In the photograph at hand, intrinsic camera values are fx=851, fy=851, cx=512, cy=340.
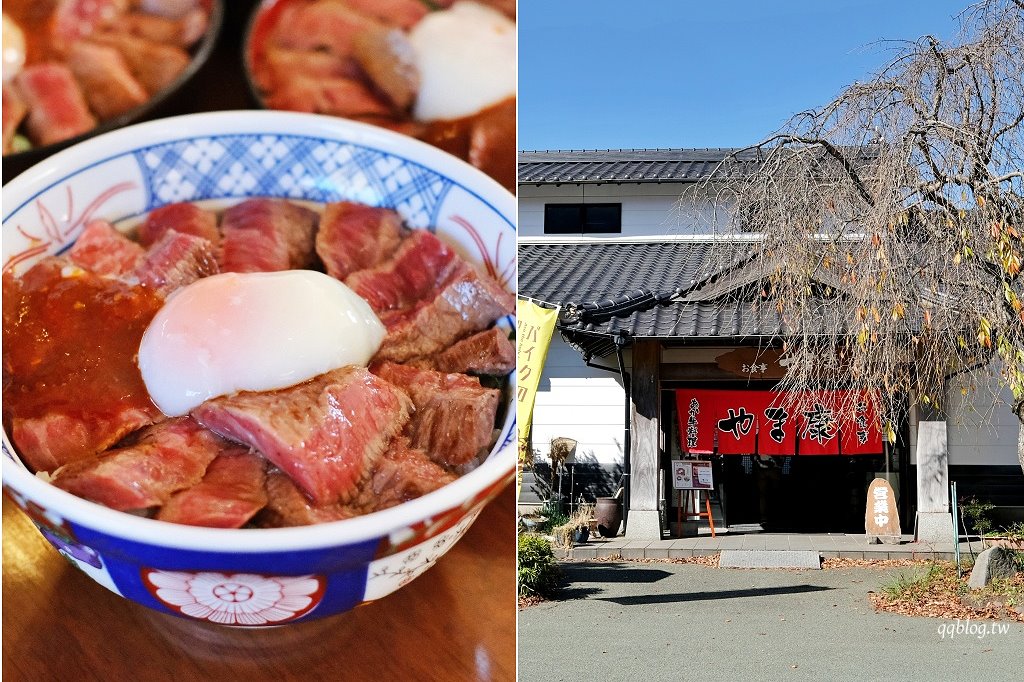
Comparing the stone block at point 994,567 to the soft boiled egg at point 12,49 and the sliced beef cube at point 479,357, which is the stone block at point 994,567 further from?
the soft boiled egg at point 12,49

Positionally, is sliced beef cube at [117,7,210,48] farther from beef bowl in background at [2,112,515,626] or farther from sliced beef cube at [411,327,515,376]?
sliced beef cube at [411,327,515,376]

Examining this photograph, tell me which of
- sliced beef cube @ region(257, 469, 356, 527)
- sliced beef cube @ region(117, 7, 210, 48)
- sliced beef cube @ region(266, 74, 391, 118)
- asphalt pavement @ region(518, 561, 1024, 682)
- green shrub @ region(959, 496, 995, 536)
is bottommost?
asphalt pavement @ region(518, 561, 1024, 682)

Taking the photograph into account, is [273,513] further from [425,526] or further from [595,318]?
[595,318]

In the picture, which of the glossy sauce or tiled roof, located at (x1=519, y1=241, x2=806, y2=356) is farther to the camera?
tiled roof, located at (x1=519, y1=241, x2=806, y2=356)

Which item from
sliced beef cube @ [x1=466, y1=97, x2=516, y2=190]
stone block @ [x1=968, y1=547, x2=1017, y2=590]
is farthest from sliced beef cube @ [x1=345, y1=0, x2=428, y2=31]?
stone block @ [x1=968, y1=547, x2=1017, y2=590]

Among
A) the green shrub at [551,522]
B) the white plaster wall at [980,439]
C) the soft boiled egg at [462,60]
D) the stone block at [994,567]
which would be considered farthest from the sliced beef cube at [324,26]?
the white plaster wall at [980,439]

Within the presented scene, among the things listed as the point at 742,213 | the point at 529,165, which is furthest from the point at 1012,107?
the point at 529,165

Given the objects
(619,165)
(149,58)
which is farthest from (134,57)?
(619,165)
